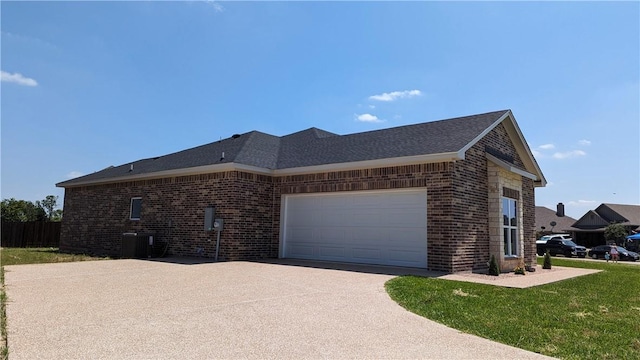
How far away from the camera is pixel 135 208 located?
17.8 m

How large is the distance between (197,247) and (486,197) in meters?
10.1

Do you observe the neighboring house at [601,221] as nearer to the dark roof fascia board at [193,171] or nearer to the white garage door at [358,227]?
the white garage door at [358,227]

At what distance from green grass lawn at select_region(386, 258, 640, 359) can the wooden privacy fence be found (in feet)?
78.3

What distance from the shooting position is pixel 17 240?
80.5 feet

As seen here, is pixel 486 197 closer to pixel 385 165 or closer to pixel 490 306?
pixel 385 165

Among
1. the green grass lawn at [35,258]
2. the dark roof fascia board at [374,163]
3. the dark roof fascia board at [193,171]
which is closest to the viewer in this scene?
the dark roof fascia board at [374,163]

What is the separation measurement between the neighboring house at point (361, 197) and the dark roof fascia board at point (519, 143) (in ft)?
0.14

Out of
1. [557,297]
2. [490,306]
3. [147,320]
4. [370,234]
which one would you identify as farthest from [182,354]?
[370,234]

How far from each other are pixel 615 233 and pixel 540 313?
4714 centimetres

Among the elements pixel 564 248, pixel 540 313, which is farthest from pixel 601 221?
pixel 540 313

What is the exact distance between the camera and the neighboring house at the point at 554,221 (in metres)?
51.9

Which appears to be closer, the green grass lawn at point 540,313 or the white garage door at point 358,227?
the green grass lawn at point 540,313

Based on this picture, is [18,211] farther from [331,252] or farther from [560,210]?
[560,210]

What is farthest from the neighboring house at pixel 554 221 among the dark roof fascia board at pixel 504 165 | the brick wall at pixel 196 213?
the brick wall at pixel 196 213
